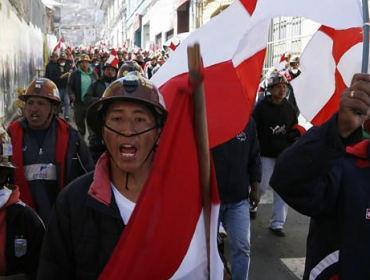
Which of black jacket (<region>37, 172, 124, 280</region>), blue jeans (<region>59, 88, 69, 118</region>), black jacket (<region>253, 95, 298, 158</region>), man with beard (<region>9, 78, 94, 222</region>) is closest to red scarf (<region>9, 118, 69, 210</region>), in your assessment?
man with beard (<region>9, 78, 94, 222</region>)

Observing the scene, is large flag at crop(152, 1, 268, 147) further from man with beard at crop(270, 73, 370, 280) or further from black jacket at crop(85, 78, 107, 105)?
black jacket at crop(85, 78, 107, 105)

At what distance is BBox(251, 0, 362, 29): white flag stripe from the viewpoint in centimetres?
248

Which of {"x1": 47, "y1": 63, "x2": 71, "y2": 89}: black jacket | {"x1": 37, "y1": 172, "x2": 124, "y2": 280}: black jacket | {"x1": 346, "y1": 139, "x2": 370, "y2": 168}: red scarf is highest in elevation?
{"x1": 47, "y1": 63, "x2": 71, "y2": 89}: black jacket

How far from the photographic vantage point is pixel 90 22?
141 meters

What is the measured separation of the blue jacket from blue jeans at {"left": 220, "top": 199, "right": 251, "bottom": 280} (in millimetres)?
1853

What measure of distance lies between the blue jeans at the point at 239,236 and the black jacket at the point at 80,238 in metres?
2.28

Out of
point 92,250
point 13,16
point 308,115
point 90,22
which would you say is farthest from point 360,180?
point 90,22

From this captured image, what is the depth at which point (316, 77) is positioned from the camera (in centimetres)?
312

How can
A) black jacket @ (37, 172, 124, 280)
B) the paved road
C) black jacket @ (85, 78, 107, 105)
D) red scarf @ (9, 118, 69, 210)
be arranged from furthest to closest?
black jacket @ (85, 78, 107, 105), the paved road, red scarf @ (9, 118, 69, 210), black jacket @ (37, 172, 124, 280)

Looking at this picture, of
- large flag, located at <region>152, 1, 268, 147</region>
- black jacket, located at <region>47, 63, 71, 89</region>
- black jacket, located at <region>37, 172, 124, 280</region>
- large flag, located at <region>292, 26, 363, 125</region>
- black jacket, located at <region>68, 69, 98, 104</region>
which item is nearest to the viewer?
black jacket, located at <region>37, 172, 124, 280</region>

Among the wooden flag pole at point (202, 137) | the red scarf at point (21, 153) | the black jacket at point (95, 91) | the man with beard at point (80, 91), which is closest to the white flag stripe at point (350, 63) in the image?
the wooden flag pole at point (202, 137)

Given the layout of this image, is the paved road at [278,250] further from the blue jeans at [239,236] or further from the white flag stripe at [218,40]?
the white flag stripe at [218,40]

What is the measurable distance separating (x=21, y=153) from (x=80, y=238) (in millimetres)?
1914

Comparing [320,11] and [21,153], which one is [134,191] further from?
[21,153]
